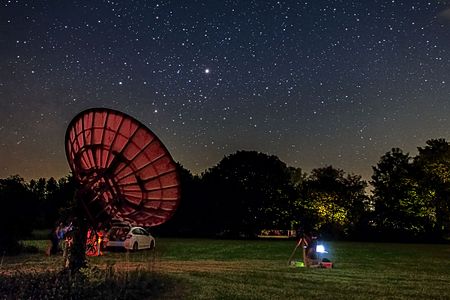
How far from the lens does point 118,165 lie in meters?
14.5

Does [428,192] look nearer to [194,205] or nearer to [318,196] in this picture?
[318,196]

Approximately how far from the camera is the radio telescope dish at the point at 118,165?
13.8 metres

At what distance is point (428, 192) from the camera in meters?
51.8

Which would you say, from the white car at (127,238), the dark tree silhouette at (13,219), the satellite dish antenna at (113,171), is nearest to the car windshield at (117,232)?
the white car at (127,238)

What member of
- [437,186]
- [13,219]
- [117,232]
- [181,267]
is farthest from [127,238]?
[437,186]

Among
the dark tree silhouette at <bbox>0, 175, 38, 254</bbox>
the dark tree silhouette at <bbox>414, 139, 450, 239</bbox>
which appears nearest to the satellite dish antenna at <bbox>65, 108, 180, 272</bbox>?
the dark tree silhouette at <bbox>0, 175, 38, 254</bbox>

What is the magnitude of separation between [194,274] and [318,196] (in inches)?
1925

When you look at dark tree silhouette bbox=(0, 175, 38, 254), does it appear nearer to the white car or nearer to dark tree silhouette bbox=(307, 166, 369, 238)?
the white car

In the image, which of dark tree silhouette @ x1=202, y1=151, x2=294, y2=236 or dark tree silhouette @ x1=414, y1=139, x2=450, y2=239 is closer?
dark tree silhouette @ x1=414, y1=139, x2=450, y2=239

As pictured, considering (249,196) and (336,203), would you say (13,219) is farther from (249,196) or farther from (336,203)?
(336,203)

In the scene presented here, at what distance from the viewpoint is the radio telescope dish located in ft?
45.3

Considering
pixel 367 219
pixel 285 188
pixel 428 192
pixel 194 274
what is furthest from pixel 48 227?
pixel 194 274

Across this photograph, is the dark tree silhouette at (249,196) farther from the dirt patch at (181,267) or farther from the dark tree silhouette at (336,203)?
the dirt patch at (181,267)

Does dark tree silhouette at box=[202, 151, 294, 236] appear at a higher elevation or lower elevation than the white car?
higher
